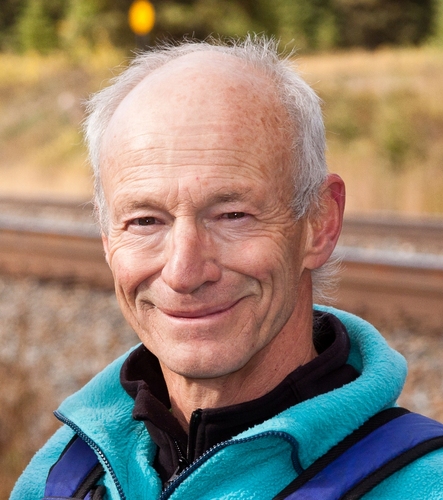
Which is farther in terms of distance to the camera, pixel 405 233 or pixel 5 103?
pixel 5 103

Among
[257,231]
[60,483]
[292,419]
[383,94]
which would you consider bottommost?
[383,94]

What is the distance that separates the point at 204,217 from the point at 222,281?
0.16 meters

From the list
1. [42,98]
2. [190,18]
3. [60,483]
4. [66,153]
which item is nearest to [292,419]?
[60,483]

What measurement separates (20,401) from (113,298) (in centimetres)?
249

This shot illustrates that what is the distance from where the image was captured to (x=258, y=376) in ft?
6.93

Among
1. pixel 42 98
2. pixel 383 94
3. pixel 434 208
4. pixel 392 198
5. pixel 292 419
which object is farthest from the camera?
pixel 42 98

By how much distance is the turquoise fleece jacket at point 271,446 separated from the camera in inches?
67.8

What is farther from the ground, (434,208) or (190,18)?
(190,18)

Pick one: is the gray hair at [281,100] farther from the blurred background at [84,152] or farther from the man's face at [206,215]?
the blurred background at [84,152]

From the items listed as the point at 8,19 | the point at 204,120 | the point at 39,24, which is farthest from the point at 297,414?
the point at 8,19

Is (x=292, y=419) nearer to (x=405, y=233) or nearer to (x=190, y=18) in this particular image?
(x=405, y=233)

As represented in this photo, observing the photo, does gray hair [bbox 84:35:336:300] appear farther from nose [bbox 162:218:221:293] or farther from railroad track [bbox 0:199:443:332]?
railroad track [bbox 0:199:443:332]

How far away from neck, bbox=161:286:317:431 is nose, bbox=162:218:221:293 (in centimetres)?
30

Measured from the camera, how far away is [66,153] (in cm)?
2628
